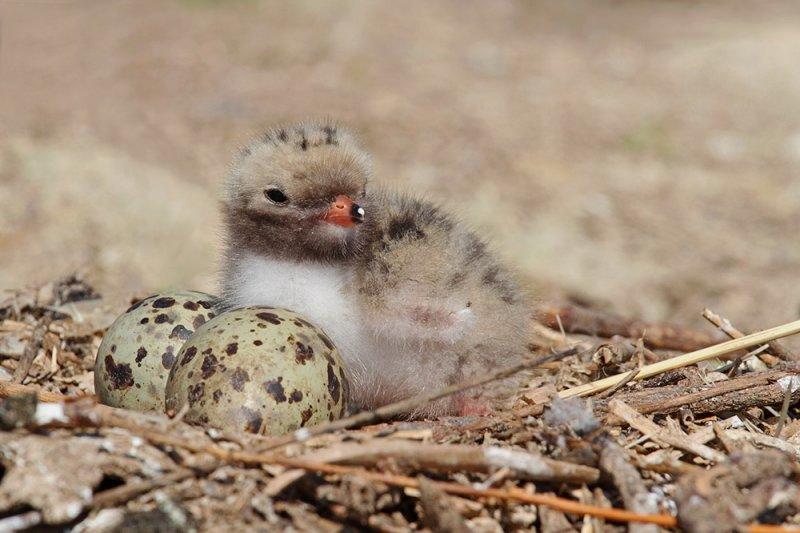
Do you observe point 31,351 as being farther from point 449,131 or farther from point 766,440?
point 449,131

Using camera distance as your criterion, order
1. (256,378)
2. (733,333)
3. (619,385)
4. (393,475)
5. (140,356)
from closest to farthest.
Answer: (393,475), (256,378), (140,356), (619,385), (733,333)

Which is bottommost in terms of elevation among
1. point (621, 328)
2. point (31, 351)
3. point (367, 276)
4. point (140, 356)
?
point (621, 328)

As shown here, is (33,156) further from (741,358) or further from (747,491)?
(747,491)

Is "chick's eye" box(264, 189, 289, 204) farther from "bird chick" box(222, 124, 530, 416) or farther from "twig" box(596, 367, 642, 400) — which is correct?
"twig" box(596, 367, 642, 400)

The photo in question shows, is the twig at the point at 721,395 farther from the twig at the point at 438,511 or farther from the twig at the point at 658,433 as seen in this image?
the twig at the point at 438,511

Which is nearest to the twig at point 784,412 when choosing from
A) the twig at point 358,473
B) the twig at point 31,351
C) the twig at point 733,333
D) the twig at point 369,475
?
the twig at point 733,333

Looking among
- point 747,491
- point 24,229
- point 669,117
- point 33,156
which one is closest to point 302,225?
point 747,491

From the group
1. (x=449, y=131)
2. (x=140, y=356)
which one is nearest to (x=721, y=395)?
(x=140, y=356)
